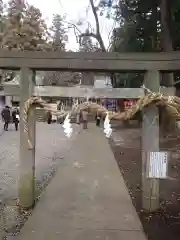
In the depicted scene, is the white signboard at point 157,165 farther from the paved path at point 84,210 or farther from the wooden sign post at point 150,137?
the paved path at point 84,210

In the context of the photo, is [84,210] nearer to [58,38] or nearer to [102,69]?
[102,69]

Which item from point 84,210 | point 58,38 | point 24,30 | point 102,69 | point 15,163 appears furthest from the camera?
point 58,38

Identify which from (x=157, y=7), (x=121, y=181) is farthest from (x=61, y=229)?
(x=157, y=7)

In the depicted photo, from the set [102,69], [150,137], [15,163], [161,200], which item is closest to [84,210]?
Result: [150,137]

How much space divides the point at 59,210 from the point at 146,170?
1.68 metres

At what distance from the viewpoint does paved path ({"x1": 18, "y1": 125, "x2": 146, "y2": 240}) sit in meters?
5.64

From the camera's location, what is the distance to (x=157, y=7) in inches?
885

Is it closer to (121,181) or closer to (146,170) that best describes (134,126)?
(121,181)

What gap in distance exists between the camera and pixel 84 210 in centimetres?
688

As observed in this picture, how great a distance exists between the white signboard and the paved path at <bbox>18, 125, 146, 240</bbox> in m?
0.80

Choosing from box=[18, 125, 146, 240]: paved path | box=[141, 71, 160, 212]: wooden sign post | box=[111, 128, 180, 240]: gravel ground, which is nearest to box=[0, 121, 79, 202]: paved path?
box=[18, 125, 146, 240]: paved path

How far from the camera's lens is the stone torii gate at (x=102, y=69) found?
6316mm

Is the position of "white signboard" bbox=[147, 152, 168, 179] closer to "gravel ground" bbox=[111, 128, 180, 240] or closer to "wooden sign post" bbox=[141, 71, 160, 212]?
"wooden sign post" bbox=[141, 71, 160, 212]

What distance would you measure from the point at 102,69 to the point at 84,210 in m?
2.41
